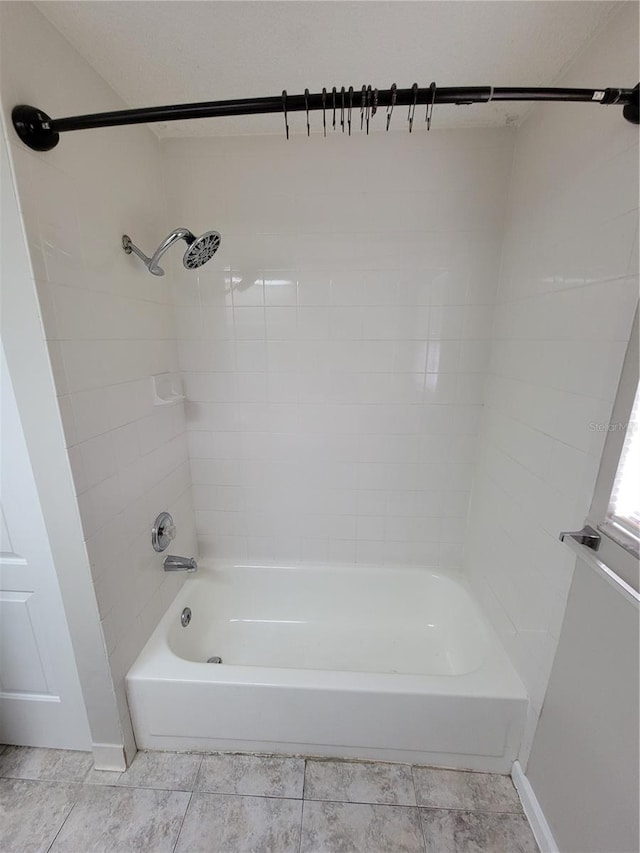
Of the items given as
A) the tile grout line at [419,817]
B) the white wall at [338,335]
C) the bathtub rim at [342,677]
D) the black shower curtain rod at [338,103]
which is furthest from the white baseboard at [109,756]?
the black shower curtain rod at [338,103]

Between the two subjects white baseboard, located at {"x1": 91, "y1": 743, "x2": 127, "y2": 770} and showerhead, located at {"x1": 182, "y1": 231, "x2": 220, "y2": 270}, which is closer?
showerhead, located at {"x1": 182, "y1": 231, "x2": 220, "y2": 270}

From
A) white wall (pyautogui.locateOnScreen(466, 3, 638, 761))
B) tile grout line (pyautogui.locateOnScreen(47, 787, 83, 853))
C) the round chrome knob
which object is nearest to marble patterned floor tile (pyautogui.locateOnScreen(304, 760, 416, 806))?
white wall (pyautogui.locateOnScreen(466, 3, 638, 761))

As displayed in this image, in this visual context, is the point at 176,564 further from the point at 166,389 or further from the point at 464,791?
the point at 464,791

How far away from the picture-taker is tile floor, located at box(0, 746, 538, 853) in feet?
3.26

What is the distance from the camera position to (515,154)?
1.27m

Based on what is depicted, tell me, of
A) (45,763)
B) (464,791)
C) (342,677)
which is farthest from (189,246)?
(464,791)

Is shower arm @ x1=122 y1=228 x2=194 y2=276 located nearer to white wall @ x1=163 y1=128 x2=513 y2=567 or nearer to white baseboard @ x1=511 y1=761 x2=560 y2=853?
white wall @ x1=163 y1=128 x2=513 y2=567

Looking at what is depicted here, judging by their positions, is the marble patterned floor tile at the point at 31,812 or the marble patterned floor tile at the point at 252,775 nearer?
the marble patterned floor tile at the point at 31,812

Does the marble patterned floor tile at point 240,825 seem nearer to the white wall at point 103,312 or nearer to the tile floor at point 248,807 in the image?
the tile floor at point 248,807

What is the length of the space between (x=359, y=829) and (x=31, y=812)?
1.07 metres

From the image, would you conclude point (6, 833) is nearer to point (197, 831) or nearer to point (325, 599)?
point (197, 831)

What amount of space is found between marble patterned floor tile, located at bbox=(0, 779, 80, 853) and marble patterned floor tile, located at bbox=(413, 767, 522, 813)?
1173mm

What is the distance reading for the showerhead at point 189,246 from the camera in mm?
1054

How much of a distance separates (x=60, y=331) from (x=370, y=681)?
145 cm
